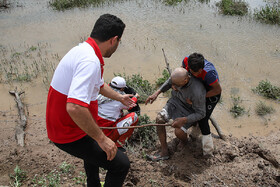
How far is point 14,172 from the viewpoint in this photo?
349cm

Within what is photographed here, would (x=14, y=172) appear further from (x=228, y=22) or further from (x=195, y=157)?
(x=228, y=22)

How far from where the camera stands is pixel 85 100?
1.80 m

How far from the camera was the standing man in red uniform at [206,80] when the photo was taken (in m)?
3.30

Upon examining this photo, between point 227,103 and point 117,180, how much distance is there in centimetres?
377

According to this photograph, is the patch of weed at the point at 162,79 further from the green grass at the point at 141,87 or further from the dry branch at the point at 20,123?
the dry branch at the point at 20,123

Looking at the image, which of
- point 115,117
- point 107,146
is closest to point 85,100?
point 107,146

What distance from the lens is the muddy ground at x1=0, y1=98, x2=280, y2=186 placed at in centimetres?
326

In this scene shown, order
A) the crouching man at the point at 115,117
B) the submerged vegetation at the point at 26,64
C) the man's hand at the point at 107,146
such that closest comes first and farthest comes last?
the man's hand at the point at 107,146, the crouching man at the point at 115,117, the submerged vegetation at the point at 26,64

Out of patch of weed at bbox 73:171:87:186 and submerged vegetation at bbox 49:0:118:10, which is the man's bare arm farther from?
submerged vegetation at bbox 49:0:118:10

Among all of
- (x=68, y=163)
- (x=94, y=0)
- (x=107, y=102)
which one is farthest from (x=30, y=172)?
(x=94, y=0)

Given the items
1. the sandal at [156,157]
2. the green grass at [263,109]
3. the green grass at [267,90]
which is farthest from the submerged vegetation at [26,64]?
the green grass at [267,90]

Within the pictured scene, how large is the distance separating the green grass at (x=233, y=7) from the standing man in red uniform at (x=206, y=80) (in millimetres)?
6863

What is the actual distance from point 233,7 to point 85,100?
9445 mm

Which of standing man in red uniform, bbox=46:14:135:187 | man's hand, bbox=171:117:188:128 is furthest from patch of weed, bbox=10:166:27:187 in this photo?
man's hand, bbox=171:117:188:128
